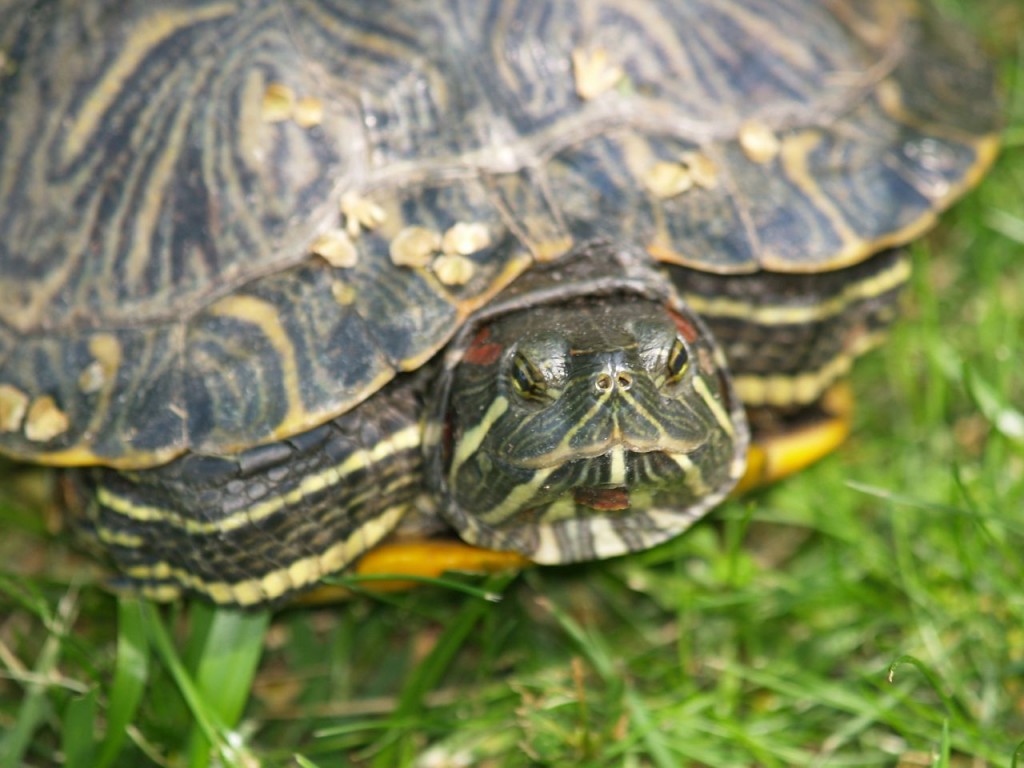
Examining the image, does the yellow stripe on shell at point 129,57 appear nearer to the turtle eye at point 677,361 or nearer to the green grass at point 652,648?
the green grass at point 652,648

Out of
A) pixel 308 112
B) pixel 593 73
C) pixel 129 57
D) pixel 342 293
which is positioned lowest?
pixel 342 293

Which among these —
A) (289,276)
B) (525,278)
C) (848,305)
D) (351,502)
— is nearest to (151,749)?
(351,502)

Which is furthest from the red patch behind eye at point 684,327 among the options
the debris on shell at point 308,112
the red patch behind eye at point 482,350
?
the debris on shell at point 308,112

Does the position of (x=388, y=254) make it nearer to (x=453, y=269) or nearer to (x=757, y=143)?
(x=453, y=269)

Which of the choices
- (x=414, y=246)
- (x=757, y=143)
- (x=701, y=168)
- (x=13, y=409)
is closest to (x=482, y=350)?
(x=414, y=246)

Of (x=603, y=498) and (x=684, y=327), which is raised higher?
(x=684, y=327)

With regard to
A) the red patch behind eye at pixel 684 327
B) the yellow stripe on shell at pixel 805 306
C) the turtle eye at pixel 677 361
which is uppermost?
the turtle eye at pixel 677 361
